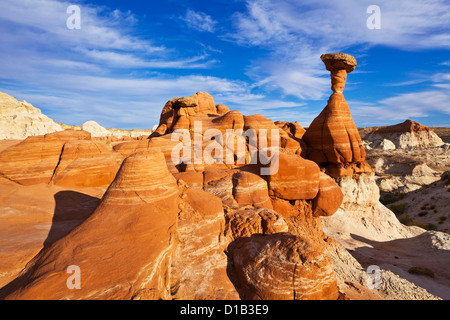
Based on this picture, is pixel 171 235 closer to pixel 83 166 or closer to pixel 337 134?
pixel 83 166

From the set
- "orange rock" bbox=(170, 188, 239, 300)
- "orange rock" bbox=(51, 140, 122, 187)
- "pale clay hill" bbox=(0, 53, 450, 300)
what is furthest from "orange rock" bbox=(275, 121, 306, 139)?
"orange rock" bbox=(170, 188, 239, 300)

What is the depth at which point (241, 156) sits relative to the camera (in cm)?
1550

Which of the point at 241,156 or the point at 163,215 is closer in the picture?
the point at 163,215

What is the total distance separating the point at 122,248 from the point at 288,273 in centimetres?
341

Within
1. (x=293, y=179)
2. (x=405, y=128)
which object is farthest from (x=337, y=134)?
(x=405, y=128)

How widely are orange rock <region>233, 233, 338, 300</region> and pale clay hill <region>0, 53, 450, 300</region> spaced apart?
0.07 ft

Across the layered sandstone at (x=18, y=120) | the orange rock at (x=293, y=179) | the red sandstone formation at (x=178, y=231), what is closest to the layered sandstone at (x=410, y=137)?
the orange rock at (x=293, y=179)

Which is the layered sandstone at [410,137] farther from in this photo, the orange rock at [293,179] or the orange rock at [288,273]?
the orange rock at [288,273]

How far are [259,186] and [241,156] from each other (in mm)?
6732

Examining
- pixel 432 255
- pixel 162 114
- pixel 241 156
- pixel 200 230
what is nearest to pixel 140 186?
pixel 200 230

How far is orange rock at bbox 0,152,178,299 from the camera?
338 centimetres

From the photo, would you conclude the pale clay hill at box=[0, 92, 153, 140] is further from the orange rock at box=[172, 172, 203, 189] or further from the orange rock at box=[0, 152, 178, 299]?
the orange rock at box=[0, 152, 178, 299]

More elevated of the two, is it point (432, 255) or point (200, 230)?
point (200, 230)
